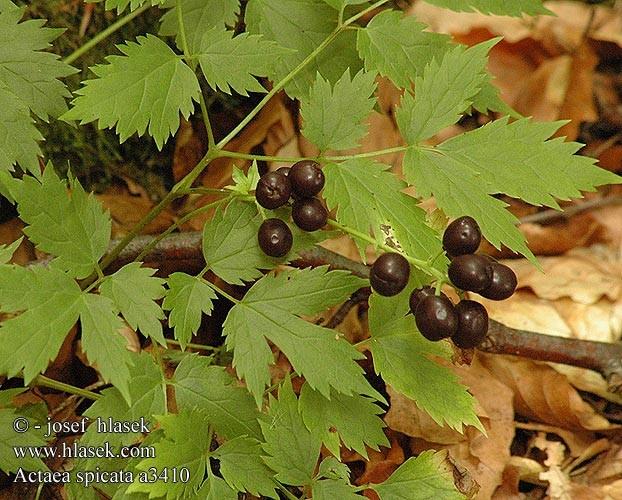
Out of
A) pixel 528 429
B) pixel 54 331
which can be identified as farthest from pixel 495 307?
pixel 54 331

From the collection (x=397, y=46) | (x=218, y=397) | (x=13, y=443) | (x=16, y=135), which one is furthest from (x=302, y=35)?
(x=13, y=443)

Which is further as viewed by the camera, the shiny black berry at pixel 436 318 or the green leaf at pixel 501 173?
the green leaf at pixel 501 173

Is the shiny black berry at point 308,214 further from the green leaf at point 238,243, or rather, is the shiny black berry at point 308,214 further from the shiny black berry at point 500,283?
the shiny black berry at point 500,283

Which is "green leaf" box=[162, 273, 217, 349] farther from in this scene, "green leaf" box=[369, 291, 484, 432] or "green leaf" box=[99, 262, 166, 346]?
"green leaf" box=[369, 291, 484, 432]

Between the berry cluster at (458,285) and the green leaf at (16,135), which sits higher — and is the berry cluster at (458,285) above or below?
below

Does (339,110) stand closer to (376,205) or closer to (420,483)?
(376,205)

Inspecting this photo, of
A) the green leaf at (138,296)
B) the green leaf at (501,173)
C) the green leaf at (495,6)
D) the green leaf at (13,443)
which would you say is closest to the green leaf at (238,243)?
the green leaf at (138,296)

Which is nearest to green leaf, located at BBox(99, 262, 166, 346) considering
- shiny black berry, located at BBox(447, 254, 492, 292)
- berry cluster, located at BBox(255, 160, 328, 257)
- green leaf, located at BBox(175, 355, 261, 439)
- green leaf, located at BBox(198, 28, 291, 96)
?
green leaf, located at BBox(175, 355, 261, 439)
